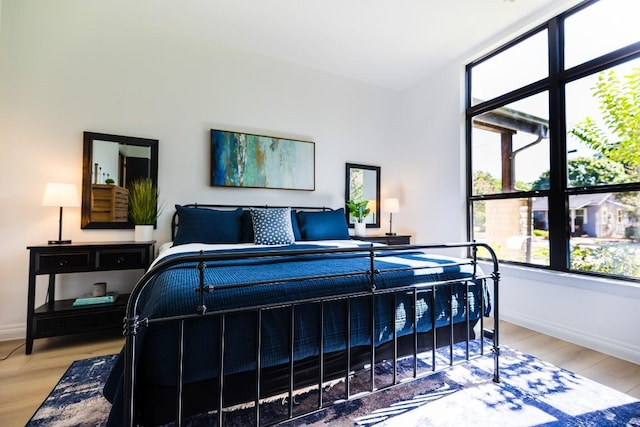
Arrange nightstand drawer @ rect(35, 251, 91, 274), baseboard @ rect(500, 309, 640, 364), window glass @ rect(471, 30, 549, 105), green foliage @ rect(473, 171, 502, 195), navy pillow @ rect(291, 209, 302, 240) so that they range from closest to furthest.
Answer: baseboard @ rect(500, 309, 640, 364) < nightstand drawer @ rect(35, 251, 91, 274) < window glass @ rect(471, 30, 549, 105) < navy pillow @ rect(291, 209, 302, 240) < green foliage @ rect(473, 171, 502, 195)

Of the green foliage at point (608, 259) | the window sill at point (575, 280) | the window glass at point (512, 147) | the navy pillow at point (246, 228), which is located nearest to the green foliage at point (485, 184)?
the window glass at point (512, 147)

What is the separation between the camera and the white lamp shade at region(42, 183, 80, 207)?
229cm

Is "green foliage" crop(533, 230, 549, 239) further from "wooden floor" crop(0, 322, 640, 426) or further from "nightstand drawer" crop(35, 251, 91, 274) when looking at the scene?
Answer: "nightstand drawer" crop(35, 251, 91, 274)

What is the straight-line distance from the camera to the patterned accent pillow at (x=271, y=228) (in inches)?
107

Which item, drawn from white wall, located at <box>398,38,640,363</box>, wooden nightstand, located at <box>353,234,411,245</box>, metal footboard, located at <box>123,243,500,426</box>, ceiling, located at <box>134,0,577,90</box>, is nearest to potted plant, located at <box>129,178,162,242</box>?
ceiling, located at <box>134,0,577,90</box>

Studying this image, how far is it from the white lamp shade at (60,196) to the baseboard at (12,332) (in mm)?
1095

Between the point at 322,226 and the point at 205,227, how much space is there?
3.92 feet

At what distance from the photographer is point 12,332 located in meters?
Answer: 2.41

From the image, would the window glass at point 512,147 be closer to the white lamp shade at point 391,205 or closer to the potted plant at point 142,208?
the white lamp shade at point 391,205

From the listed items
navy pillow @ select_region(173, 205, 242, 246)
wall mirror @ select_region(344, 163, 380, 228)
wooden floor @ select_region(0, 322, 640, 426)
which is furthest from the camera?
wall mirror @ select_region(344, 163, 380, 228)

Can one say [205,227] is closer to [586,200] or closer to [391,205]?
[391,205]

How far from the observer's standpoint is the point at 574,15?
2580 millimetres

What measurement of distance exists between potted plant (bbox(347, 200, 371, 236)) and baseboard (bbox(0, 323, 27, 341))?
3.38 m

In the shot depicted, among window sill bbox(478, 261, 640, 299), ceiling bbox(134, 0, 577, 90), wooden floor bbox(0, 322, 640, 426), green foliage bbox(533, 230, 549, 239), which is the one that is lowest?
wooden floor bbox(0, 322, 640, 426)
